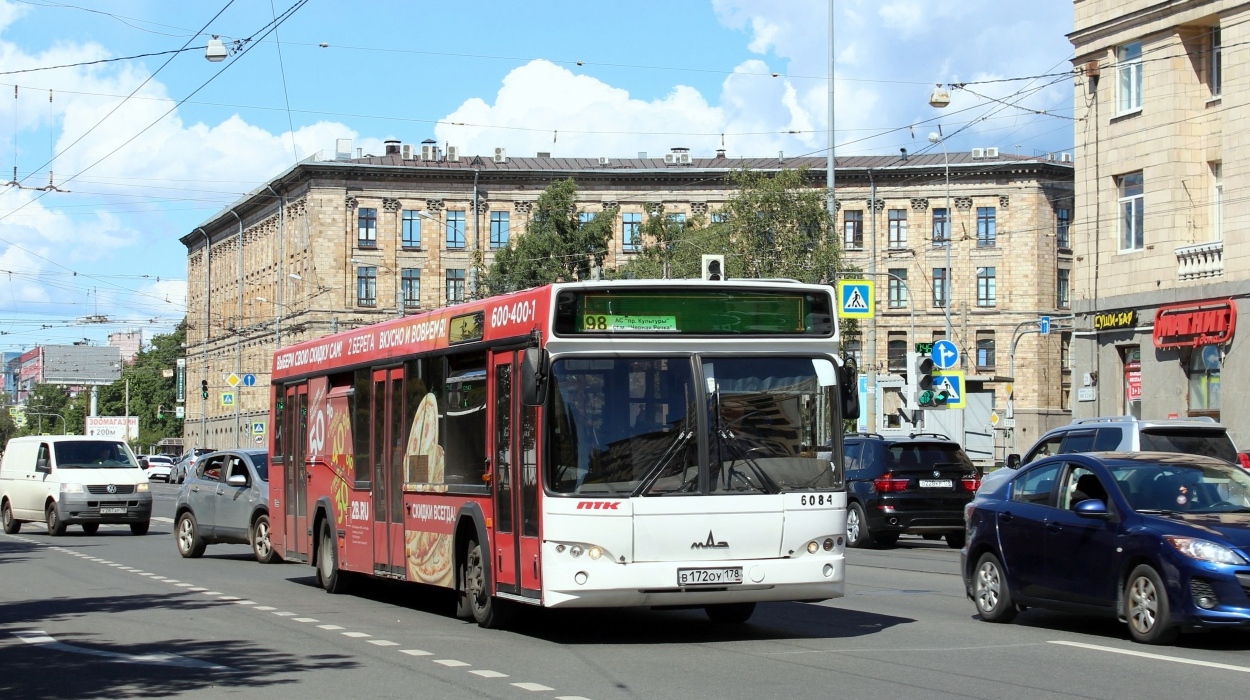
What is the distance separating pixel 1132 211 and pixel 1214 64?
3.52m

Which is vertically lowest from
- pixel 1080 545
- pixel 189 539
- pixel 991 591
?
pixel 189 539

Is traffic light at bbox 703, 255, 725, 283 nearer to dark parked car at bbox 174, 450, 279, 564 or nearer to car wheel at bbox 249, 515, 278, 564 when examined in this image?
dark parked car at bbox 174, 450, 279, 564

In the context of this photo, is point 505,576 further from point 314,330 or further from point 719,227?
point 314,330

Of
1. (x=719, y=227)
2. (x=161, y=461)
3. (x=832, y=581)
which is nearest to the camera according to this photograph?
(x=832, y=581)

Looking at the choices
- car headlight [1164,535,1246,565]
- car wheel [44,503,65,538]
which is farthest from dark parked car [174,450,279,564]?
car headlight [1164,535,1246,565]

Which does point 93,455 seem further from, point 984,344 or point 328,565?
point 984,344

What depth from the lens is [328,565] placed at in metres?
18.4

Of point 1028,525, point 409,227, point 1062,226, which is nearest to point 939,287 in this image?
point 1062,226

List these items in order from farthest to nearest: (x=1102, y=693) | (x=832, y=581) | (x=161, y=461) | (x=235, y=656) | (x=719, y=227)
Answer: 1. (x=161, y=461)
2. (x=719, y=227)
3. (x=832, y=581)
4. (x=235, y=656)
5. (x=1102, y=693)

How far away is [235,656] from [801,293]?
5.05 metres

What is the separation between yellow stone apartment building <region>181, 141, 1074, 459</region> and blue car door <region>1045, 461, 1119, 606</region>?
76.4 metres

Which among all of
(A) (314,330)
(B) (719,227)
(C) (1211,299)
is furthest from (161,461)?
(C) (1211,299)

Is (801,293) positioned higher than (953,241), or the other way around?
(953,241)

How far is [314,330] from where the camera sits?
300 feet
